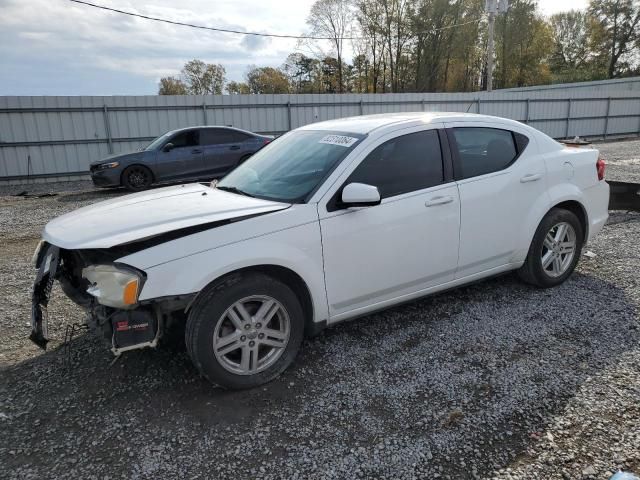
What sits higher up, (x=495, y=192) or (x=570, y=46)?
(x=570, y=46)

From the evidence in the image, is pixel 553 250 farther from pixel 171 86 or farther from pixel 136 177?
pixel 171 86

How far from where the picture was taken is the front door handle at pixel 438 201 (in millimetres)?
3482

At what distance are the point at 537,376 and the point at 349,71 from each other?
52094 millimetres

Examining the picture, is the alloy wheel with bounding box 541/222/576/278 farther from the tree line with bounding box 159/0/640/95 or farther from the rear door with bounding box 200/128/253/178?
the tree line with bounding box 159/0/640/95

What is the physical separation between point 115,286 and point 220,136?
32.4ft

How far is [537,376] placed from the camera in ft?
9.94

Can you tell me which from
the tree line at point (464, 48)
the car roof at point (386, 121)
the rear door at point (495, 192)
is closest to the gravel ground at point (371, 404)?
the rear door at point (495, 192)

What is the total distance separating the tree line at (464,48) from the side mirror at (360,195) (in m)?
44.6

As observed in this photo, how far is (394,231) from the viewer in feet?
10.9

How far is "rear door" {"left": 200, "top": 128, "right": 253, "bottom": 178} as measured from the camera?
11.7 metres

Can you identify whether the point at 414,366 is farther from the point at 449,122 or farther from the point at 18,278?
the point at 18,278

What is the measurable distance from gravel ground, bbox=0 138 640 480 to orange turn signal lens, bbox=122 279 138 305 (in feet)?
2.44

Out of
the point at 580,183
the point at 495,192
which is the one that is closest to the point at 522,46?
the point at 580,183

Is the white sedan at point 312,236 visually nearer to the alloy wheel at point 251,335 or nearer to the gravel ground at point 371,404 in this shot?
the alloy wheel at point 251,335
